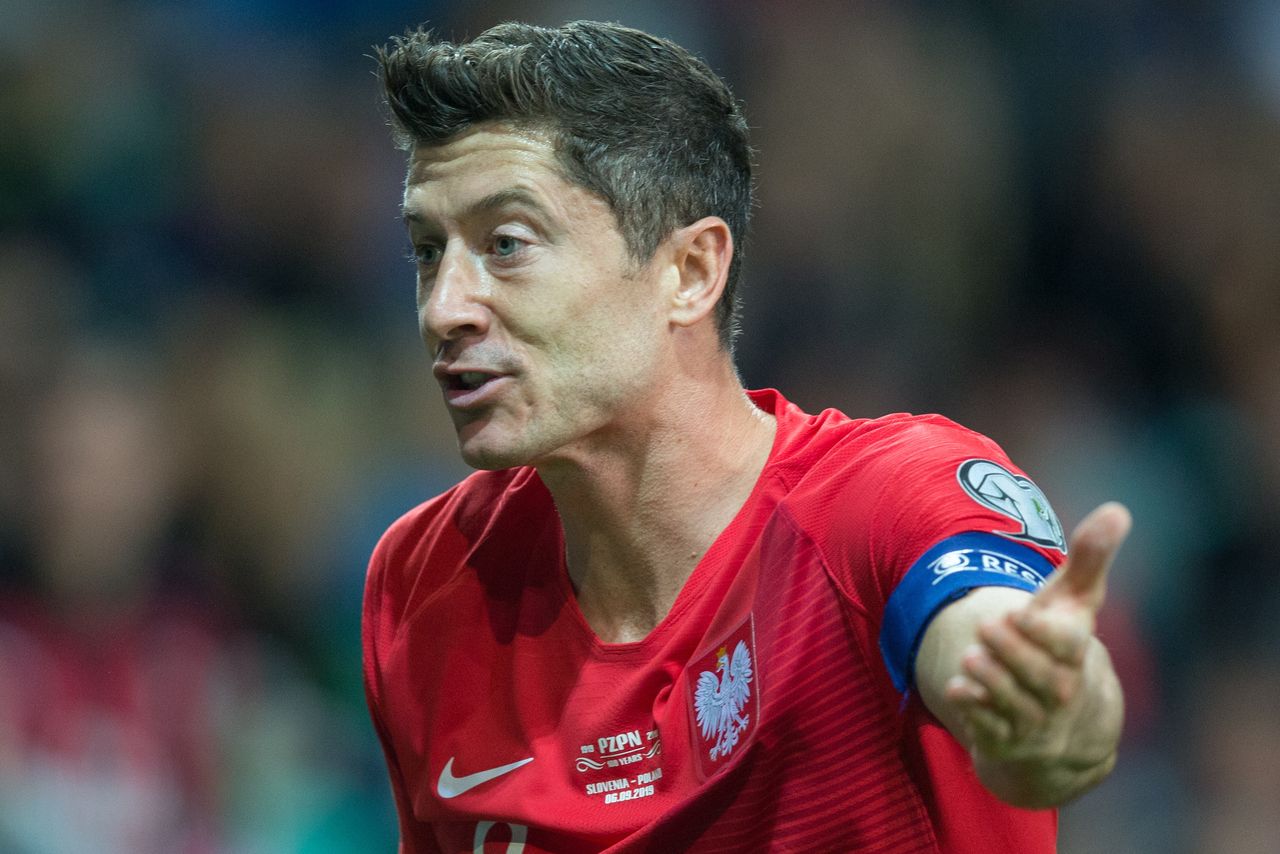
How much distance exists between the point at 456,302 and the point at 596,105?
47 cm

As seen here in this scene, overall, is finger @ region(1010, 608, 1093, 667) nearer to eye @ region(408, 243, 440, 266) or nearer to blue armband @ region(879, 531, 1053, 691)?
blue armband @ region(879, 531, 1053, 691)

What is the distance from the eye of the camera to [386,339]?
19.9ft

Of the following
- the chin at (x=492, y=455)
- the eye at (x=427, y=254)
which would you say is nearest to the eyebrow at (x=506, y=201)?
the eye at (x=427, y=254)

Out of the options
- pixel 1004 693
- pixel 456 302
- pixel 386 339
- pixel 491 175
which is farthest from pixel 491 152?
pixel 386 339

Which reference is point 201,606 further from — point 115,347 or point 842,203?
point 842,203

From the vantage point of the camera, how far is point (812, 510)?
2650mm

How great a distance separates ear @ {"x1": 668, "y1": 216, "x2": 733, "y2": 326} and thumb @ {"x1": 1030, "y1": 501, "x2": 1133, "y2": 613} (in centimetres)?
135

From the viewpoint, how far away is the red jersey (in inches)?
94.7

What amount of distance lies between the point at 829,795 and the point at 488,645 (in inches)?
33.3

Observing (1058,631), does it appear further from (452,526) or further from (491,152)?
(452,526)

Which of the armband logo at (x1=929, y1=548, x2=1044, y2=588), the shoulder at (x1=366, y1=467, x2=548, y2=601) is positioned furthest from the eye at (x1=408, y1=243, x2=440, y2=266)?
the armband logo at (x1=929, y1=548, x2=1044, y2=588)

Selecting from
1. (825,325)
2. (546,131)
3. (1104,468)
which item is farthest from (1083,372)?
(546,131)

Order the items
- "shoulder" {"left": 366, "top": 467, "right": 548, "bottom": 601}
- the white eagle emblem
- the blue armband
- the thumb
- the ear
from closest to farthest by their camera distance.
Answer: the thumb < the blue armband < the white eagle emblem < the ear < "shoulder" {"left": 366, "top": 467, "right": 548, "bottom": 601}

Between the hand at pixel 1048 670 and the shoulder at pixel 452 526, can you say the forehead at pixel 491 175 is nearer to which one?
the shoulder at pixel 452 526
